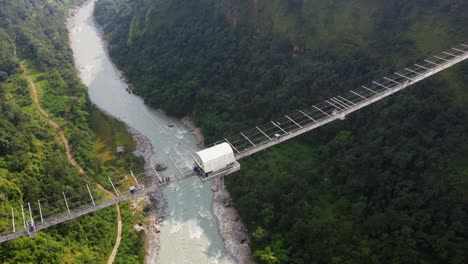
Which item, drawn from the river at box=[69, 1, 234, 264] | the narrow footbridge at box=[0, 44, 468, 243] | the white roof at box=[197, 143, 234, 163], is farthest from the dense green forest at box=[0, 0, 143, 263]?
the white roof at box=[197, 143, 234, 163]

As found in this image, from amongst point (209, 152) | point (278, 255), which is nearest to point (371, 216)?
point (278, 255)

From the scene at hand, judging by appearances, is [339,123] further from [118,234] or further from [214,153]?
[118,234]

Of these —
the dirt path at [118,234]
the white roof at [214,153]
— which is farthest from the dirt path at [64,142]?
the white roof at [214,153]

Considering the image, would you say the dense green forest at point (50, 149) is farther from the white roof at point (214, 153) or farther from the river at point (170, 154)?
the white roof at point (214, 153)

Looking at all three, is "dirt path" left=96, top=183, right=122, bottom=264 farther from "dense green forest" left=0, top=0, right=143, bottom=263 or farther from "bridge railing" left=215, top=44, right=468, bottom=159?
"bridge railing" left=215, top=44, right=468, bottom=159

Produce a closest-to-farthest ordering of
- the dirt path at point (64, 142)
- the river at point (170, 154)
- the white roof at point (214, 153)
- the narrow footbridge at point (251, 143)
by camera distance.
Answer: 1. the narrow footbridge at point (251, 143)
2. the white roof at point (214, 153)
3. the dirt path at point (64, 142)
4. the river at point (170, 154)

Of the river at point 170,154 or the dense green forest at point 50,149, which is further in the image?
the river at point 170,154

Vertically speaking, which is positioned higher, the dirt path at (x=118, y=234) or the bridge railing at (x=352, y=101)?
the bridge railing at (x=352, y=101)
